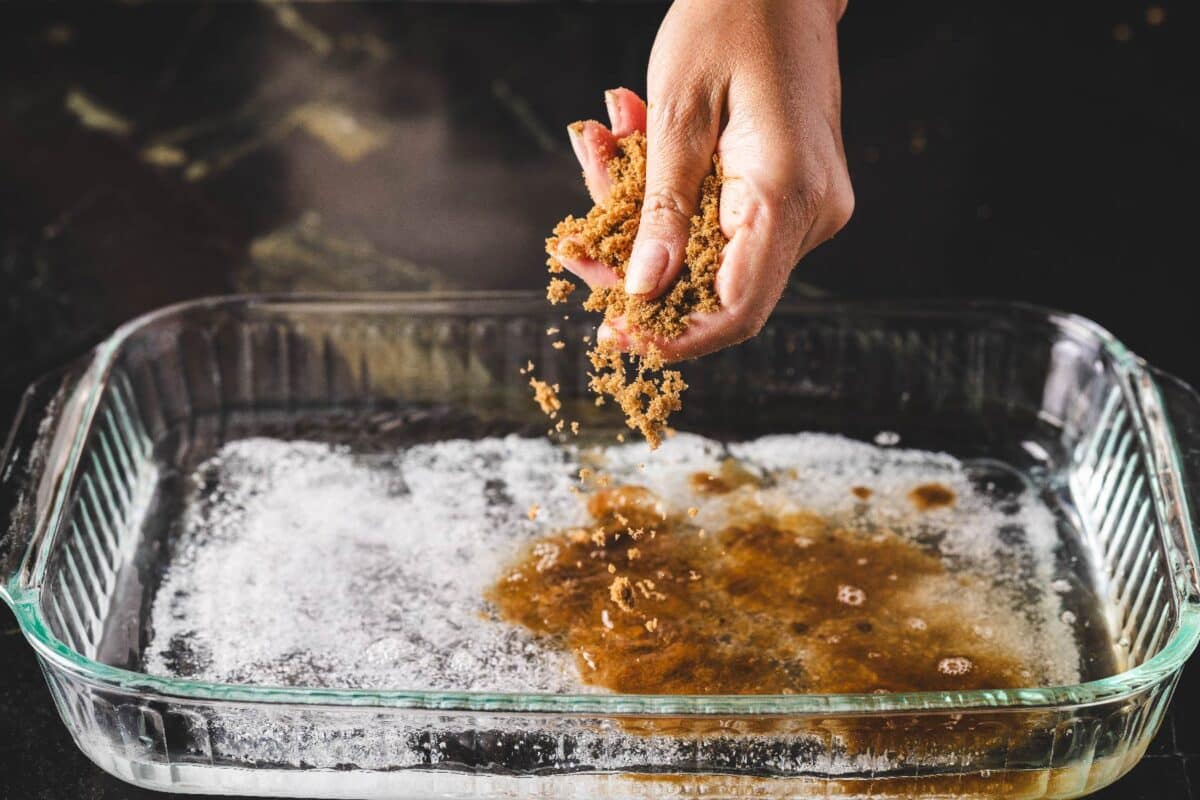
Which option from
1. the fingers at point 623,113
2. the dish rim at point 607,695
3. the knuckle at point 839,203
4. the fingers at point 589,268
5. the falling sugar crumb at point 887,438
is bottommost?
the falling sugar crumb at point 887,438

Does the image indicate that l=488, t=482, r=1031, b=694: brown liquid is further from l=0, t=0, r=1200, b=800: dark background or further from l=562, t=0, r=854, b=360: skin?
l=0, t=0, r=1200, b=800: dark background

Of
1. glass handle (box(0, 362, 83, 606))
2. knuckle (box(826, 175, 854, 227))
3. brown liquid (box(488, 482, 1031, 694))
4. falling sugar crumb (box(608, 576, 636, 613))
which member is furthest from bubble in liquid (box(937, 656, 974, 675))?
glass handle (box(0, 362, 83, 606))

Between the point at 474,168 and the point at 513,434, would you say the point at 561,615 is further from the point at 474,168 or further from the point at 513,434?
the point at 474,168

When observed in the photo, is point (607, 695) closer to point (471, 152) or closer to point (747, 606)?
point (747, 606)

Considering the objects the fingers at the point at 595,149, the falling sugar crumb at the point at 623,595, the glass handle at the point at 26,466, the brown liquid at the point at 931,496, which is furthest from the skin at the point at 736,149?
the glass handle at the point at 26,466

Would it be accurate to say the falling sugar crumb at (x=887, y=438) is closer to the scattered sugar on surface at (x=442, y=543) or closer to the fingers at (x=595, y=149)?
the scattered sugar on surface at (x=442, y=543)

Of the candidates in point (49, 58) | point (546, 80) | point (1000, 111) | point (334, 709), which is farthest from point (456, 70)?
point (334, 709)

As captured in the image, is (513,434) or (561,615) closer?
(561,615)
